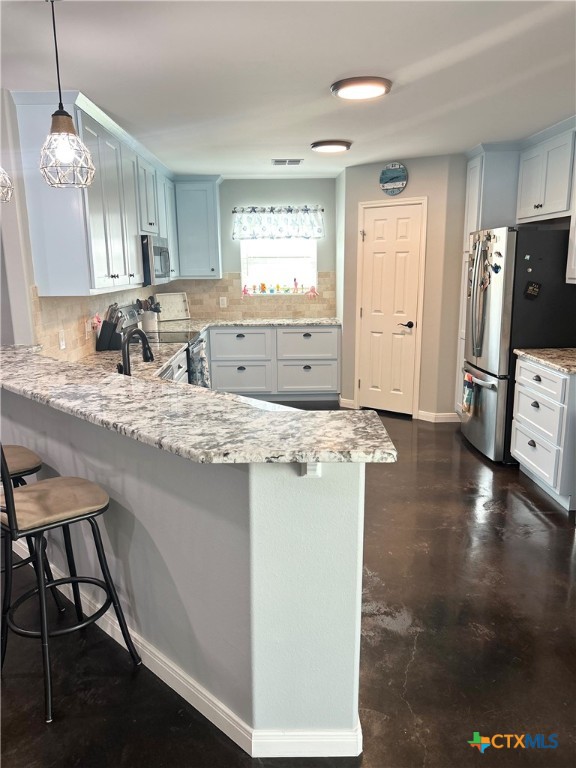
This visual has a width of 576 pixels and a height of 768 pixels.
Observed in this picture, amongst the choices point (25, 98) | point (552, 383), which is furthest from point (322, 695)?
point (25, 98)

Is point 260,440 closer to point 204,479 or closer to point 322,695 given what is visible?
point 204,479

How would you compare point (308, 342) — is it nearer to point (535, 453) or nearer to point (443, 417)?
point (443, 417)

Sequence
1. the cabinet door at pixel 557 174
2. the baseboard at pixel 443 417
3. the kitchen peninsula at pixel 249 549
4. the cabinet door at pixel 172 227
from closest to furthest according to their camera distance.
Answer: the kitchen peninsula at pixel 249 549, the cabinet door at pixel 557 174, the baseboard at pixel 443 417, the cabinet door at pixel 172 227

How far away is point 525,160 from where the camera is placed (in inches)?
170

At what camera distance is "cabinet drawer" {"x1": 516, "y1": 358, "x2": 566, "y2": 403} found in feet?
10.8

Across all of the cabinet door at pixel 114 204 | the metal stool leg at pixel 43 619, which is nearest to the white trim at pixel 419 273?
the cabinet door at pixel 114 204

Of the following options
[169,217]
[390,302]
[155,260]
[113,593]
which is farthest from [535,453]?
[169,217]

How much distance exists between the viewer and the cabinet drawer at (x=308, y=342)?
19.3 feet

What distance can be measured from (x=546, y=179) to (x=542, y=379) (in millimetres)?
1542

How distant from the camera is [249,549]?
156 centimetres

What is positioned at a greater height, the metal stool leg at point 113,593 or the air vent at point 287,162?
the air vent at point 287,162

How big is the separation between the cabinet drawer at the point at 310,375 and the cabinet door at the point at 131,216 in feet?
7.25

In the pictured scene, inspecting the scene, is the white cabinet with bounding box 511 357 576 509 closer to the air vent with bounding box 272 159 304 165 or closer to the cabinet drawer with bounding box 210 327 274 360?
the air vent with bounding box 272 159 304 165

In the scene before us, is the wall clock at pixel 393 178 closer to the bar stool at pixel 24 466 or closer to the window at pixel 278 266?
the window at pixel 278 266
